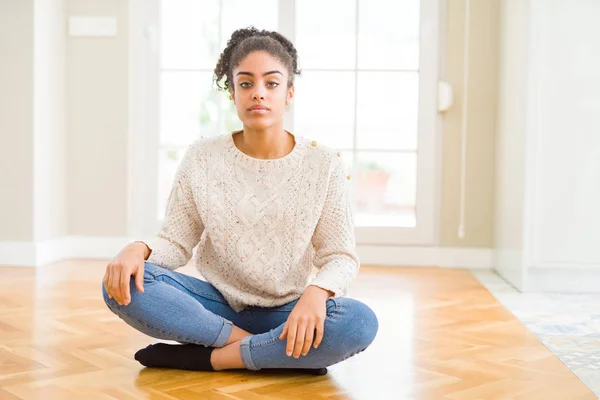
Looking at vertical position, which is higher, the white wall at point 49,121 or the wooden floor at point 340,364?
the white wall at point 49,121

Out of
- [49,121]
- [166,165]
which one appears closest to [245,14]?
[166,165]

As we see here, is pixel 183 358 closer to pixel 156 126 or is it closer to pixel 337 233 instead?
pixel 337 233

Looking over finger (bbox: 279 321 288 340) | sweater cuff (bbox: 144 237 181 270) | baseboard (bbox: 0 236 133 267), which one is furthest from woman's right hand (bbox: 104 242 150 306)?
baseboard (bbox: 0 236 133 267)

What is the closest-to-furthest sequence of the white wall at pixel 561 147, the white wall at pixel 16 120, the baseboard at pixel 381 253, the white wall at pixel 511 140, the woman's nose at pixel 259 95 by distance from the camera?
1. the woman's nose at pixel 259 95
2. the white wall at pixel 561 147
3. the white wall at pixel 511 140
4. the white wall at pixel 16 120
5. the baseboard at pixel 381 253

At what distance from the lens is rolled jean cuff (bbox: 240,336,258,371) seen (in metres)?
2.11

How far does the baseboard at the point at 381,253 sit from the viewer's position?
15.1 feet

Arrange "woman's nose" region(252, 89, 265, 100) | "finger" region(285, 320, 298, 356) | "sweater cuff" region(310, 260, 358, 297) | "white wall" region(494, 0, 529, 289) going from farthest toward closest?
"white wall" region(494, 0, 529, 289) < "woman's nose" region(252, 89, 265, 100) < "sweater cuff" region(310, 260, 358, 297) < "finger" region(285, 320, 298, 356)

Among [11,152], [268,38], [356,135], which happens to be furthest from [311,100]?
[268,38]

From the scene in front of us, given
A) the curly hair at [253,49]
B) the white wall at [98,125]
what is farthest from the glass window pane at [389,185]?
the curly hair at [253,49]

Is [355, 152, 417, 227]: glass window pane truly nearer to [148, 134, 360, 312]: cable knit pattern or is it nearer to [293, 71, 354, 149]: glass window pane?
[293, 71, 354, 149]: glass window pane

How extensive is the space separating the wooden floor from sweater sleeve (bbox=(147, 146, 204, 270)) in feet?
0.99

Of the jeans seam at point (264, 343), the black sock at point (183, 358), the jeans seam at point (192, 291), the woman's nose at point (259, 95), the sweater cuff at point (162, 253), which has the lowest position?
the black sock at point (183, 358)

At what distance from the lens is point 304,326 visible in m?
1.95

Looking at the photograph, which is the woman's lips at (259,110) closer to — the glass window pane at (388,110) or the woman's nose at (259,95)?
the woman's nose at (259,95)
